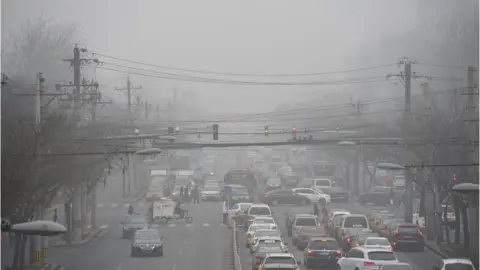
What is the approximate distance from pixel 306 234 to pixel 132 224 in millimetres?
9300

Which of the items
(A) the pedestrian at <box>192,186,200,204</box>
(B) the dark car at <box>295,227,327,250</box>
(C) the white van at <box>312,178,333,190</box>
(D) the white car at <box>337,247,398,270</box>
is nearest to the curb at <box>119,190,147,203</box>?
(A) the pedestrian at <box>192,186,200,204</box>

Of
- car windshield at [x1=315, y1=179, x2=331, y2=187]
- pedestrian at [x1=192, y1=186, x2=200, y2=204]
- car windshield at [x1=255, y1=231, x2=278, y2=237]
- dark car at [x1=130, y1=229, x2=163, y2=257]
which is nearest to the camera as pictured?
car windshield at [x1=255, y1=231, x2=278, y2=237]

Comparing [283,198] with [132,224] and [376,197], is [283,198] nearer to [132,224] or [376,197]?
[376,197]

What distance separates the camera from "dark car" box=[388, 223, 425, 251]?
122 feet

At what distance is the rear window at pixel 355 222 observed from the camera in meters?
39.0

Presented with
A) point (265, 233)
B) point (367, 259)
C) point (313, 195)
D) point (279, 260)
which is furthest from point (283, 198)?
point (279, 260)

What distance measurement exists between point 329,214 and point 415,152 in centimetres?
542

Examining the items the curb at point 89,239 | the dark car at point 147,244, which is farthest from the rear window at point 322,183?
the dark car at point 147,244

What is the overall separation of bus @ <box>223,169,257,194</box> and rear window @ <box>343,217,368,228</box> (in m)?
22.2

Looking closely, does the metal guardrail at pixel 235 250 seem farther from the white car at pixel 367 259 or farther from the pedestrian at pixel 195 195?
the pedestrian at pixel 195 195

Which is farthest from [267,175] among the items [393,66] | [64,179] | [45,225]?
[45,225]

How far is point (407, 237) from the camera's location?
3725cm

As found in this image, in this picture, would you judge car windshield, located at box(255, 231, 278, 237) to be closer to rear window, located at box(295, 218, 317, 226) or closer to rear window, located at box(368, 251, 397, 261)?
rear window, located at box(295, 218, 317, 226)

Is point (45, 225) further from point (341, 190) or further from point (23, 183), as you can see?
point (341, 190)
